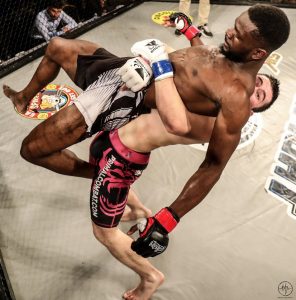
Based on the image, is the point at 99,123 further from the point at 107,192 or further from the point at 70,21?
the point at 70,21

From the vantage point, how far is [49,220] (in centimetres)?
195

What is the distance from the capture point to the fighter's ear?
1.25 metres

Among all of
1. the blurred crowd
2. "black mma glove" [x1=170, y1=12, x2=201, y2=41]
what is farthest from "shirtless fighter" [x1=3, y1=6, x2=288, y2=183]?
the blurred crowd

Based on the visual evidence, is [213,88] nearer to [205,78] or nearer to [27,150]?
[205,78]

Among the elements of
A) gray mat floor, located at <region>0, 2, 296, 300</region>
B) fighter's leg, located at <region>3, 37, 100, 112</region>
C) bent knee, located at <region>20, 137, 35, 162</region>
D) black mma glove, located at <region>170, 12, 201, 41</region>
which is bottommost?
gray mat floor, located at <region>0, 2, 296, 300</region>

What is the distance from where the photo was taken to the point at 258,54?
1264 millimetres

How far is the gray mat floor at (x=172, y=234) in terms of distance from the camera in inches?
67.6

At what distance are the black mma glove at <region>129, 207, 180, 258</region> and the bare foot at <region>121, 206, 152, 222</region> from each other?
607mm

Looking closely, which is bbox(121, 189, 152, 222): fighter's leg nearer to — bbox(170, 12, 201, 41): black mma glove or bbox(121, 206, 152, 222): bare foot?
bbox(121, 206, 152, 222): bare foot

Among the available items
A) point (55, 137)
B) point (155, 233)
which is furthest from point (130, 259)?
point (55, 137)

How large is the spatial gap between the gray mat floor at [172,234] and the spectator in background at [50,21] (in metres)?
1.01

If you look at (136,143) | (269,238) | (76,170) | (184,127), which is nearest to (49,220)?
(76,170)

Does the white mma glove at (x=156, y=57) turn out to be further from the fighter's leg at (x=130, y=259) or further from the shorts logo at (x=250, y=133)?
the shorts logo at (x=250, y=133)

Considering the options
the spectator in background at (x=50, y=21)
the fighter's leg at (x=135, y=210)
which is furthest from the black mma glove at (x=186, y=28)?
the spectator in background at (x=50, y=21)
